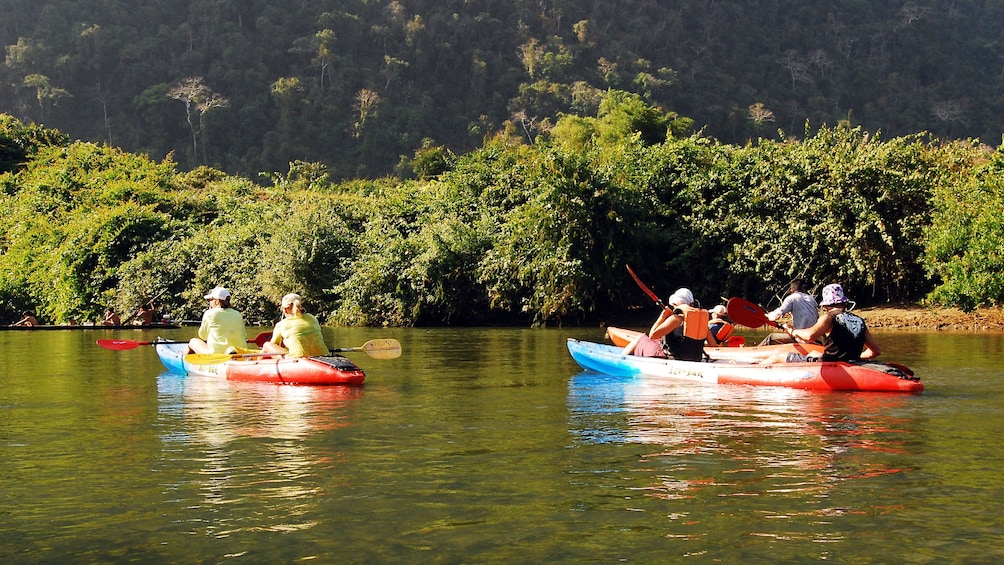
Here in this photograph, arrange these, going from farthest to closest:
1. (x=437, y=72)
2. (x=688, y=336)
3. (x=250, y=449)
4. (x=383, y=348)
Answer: (x=437, y=72) → (x=383, y=348) → (x=688, y=336) → (x=250, y=449)

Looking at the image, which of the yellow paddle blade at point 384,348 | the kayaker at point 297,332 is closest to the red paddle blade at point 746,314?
the yellow paddle blade at point 384,348

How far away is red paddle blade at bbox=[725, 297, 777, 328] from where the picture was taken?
14208 mm

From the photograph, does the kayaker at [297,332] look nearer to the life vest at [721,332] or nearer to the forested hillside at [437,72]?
the life vest at [721,332]

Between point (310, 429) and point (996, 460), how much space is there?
585 cm

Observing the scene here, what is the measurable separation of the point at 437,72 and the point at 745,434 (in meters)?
76.1

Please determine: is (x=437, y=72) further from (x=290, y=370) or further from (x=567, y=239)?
(x=290, y=370)

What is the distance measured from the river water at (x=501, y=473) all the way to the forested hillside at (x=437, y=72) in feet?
197

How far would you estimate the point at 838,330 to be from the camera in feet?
42.1

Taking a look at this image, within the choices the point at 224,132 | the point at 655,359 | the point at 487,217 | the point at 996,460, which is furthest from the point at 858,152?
the point at 224,132

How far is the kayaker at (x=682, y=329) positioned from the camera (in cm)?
1451

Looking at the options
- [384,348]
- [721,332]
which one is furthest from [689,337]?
[384,348]

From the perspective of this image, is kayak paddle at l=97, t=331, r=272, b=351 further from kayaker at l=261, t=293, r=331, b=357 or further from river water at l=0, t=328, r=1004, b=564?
river water at l=0, t=328, r=1004, b=564

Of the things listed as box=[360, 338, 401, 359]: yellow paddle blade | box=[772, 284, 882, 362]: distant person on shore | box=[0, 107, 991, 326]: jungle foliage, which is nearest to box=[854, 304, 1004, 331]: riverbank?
box=[0, 107, 991, 326]: jungle foliage

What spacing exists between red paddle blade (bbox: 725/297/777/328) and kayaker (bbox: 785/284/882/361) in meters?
1.16
